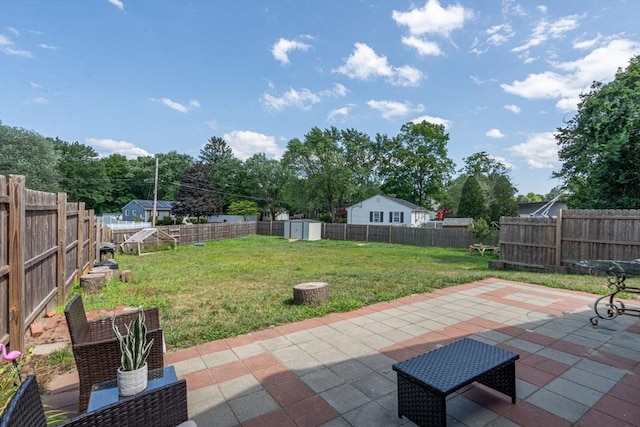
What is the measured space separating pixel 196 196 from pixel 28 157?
15.1 meters

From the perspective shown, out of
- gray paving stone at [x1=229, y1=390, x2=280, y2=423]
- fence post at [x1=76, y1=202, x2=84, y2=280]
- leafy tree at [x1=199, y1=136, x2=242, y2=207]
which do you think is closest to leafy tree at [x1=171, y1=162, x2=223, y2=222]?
leafy tree at [x1=199, y1=136, x2=242, y2=207]

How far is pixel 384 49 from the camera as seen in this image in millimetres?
14695

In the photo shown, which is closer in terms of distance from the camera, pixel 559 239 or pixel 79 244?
pixel 79 244

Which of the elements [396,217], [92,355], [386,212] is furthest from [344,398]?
[386,212]

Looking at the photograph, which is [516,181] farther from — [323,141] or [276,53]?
[276,53]

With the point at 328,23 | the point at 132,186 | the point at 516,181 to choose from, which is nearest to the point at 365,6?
the point at 328,23

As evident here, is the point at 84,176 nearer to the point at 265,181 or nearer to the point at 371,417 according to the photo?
the point at 265,181

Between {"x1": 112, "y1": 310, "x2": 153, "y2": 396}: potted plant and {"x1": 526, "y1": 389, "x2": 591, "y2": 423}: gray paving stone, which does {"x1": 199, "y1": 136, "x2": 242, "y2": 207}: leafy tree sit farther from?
{"x1": 526, "y1": 389, "x2": 591, "y2": 423}: gray paving stone

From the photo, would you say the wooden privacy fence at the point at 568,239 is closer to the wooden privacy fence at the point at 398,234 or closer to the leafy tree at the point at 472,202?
the wooden privacy fence at the point at 398,234

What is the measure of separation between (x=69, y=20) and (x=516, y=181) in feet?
137

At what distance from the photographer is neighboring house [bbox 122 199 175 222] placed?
4016 centimetres

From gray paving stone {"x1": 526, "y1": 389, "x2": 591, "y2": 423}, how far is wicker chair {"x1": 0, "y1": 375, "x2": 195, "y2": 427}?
2612 millimetres

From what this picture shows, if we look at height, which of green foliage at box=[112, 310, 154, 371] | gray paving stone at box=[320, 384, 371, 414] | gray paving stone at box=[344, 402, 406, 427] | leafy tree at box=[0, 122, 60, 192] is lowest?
gray paving stone at box=[320, 384, 371, 414]

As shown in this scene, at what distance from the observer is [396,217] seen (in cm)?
2709
